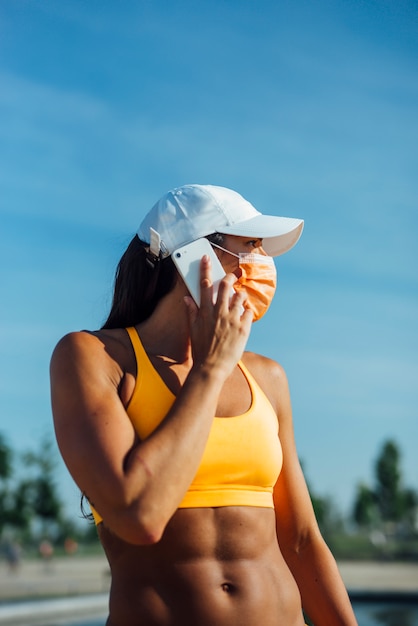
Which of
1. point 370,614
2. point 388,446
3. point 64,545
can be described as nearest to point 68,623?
point 370,614

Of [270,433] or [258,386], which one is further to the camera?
[258,386]

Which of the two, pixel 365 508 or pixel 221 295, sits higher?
pixel 221 295

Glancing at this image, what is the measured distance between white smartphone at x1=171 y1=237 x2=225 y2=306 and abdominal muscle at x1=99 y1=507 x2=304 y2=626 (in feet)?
2.38

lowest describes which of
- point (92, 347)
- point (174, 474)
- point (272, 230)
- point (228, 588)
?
point (228, 588)

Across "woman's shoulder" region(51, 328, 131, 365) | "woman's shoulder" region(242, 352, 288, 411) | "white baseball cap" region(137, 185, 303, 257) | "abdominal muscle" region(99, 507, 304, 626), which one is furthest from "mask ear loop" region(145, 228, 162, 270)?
"abdominal muscle" region(99, 507, 304, 626)

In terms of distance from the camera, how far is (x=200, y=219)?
3.15 meters

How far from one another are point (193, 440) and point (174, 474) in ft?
0.37

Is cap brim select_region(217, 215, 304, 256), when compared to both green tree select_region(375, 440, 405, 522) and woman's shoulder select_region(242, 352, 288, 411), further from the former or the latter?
green tree select_region(375, 440, 405, 522)

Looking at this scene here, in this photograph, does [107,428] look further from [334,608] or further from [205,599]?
[334,608]

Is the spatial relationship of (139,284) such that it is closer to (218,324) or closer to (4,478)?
(218,324)

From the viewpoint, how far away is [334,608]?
3.20m

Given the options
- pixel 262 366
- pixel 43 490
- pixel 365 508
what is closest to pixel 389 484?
pixel 365 508

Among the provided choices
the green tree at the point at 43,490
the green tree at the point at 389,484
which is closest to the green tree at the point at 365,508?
the green tree at the point at 389,484

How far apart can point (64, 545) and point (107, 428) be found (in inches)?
1813
